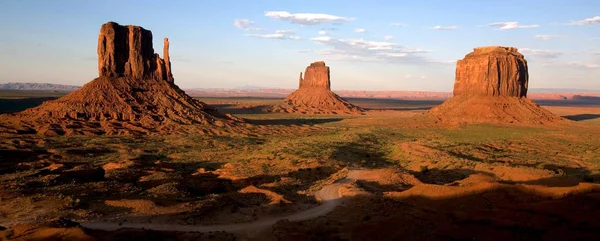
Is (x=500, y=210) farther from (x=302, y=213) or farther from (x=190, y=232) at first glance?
(x=190, y=232)

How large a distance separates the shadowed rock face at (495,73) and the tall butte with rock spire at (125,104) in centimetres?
5215

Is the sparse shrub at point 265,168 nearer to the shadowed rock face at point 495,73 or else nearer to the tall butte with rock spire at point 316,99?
the shadowed rock face at point 495,73

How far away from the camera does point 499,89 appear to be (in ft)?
261

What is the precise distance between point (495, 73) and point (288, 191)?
228 ft

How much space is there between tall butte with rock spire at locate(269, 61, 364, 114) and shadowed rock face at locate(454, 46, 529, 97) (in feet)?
136

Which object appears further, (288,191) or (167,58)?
(167,58)

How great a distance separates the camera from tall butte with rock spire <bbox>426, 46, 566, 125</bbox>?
74.1 m

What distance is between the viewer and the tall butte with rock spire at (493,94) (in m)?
74.1

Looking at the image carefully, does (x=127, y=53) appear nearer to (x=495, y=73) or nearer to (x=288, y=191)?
(x=288, y=191)

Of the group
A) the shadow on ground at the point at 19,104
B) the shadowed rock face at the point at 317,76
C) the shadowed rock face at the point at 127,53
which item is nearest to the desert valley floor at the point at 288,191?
the shadowed rock face at the point at 127,53

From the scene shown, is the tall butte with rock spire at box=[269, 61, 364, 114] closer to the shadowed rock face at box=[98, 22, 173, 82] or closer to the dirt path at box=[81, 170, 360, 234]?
the shadowed rock face at box=[98, 22, 173, 82]

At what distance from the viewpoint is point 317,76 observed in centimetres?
13425

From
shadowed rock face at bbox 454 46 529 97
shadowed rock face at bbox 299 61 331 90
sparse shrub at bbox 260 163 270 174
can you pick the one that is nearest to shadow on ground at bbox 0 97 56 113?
shadowed rock face at bbox 299 61 331 90

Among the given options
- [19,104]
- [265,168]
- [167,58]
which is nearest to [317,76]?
[167,58]
